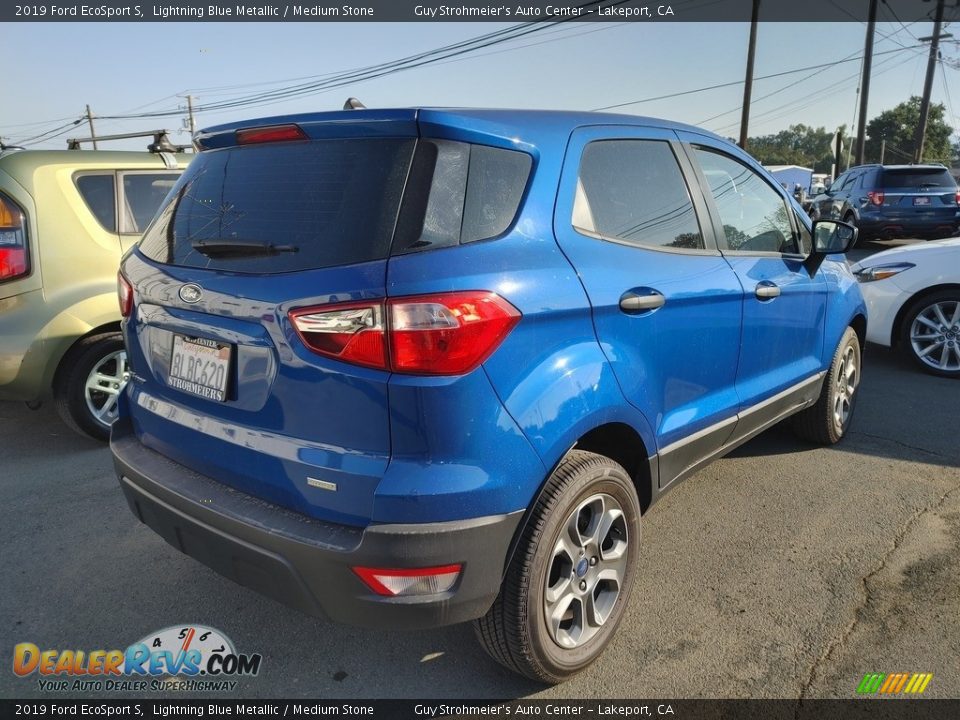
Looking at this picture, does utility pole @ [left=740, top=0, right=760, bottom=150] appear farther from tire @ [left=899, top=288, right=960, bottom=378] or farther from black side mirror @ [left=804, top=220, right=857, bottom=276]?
black side mirror @ [left=804, top=220, right=857, bottom=276]

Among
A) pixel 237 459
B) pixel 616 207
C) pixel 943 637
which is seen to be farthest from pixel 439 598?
pixel 943 637

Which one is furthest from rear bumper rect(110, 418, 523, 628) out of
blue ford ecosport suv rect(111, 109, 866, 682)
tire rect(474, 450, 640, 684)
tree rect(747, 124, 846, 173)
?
tree rect(747, 124, 846, 173)

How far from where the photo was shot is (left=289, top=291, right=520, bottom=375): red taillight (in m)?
1.75

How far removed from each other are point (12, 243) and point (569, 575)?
12.1ft

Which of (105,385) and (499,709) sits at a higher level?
(105,385)

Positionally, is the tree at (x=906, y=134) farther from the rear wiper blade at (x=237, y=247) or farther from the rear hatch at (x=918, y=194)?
the rear wiper blade at (x=237, y=247)

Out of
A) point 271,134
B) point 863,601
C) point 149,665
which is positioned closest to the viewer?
point 271,134

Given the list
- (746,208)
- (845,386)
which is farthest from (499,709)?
(845,386)

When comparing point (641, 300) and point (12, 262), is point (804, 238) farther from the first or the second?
point (12, 262)

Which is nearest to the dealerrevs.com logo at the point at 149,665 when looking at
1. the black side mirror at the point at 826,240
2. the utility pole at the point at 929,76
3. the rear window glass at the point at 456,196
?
the rear window glass at the point at 456,196

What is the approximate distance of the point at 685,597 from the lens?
9.05 feet

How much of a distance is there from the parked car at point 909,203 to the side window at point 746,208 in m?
11.4

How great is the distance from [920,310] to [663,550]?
4206 millimetres

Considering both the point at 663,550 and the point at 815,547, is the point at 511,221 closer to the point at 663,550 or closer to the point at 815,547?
the point at 663,550
